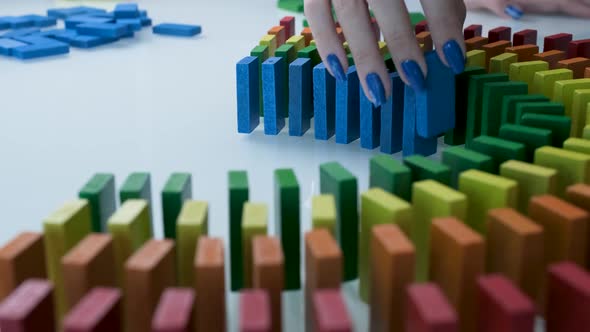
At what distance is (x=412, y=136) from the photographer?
1.08 meters

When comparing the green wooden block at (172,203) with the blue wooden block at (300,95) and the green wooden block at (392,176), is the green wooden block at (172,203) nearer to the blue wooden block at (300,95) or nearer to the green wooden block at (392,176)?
the green wooden block at (392,176)

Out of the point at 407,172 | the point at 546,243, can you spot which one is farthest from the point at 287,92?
the point at 546,243

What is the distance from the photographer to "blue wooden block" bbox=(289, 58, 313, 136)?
45.3 inches

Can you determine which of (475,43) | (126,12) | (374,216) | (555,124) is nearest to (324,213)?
(374,216)

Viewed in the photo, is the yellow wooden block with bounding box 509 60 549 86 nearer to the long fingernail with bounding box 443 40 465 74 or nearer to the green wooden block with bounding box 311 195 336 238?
the long fingernail with bounding box 443 40 465 74

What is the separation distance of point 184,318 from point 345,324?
0.11m

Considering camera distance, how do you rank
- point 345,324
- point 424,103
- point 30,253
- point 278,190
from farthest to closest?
Answer: point 424,103, point 278,190, point 30,253, point 345,324

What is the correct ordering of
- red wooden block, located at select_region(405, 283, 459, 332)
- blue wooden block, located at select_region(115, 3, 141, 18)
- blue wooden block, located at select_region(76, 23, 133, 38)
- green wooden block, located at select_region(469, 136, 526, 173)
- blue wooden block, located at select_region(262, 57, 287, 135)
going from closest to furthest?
red wooden block, located at select_region(405, 283, 459, 332), green wooden block, located at select_region(469, 136, 526, 173), blue wooden block, located at select_region(262, 57, 287, 135), blue wooden block, located at select_region(76, 23, 133, 38), blue wooden block, located at select_region(115, 3, 141, 18)

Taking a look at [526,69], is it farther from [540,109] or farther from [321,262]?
[321,262]

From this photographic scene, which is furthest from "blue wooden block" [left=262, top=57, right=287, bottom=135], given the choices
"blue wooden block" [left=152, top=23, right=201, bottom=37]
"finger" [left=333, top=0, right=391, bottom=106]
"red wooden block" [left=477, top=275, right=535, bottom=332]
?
"blue wooden block" [left=152, top=23, right=201, bottom=37]

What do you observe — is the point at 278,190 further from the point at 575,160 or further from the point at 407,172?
the point at 575,160

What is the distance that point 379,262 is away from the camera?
0.60m

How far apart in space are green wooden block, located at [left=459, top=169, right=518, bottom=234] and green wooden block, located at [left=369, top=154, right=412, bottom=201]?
5cm

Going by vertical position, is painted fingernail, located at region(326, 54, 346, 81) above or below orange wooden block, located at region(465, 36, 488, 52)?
below
